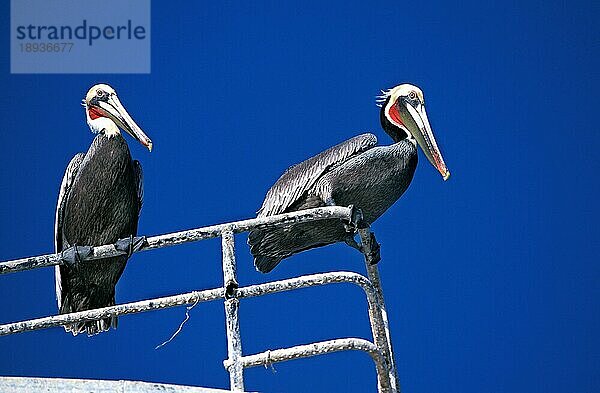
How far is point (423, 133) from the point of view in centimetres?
541

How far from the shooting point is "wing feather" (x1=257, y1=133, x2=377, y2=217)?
16.9ft

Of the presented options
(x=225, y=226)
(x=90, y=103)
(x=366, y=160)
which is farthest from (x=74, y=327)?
(x=225, y=226)

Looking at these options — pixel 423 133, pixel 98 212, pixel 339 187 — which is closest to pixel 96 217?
pixel 98 212

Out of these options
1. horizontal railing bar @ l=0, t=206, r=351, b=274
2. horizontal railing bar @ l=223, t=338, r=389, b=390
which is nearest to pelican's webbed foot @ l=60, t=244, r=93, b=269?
horizontal railing bar @ l=0, t=206, r=351, b=274

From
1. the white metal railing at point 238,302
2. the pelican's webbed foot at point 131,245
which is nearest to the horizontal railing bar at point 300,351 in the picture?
the white metal railing at point 238,302

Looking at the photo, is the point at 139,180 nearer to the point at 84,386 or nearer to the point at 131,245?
the point at 131,245

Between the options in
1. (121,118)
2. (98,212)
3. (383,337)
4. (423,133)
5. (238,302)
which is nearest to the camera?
(238,302)

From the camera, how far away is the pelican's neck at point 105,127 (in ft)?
16.8

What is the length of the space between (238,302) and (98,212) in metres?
1.85

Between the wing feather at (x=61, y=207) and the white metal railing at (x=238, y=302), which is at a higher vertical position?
the wing feather at (x=61, y=207)

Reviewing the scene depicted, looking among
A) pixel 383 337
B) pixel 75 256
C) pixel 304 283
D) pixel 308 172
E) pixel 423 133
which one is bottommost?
pixel 383 337

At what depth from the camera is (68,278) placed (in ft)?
16.6

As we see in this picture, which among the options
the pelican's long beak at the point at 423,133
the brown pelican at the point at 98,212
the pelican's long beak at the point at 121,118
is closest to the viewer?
the brown pelican at the point at 98,212

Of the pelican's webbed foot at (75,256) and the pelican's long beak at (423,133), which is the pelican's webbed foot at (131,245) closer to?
the pelican's webbed foot at (75,256)
